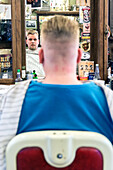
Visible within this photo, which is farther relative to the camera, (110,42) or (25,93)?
(110,42)

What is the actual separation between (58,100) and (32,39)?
2348 millimetres

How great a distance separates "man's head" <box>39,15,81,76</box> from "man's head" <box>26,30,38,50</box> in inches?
82.1

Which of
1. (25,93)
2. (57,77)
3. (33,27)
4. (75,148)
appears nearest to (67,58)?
(57,77)

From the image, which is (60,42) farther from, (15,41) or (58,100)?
(15,41)

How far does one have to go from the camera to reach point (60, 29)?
1.05 m

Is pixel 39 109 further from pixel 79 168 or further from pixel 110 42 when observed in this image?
pixel 110 42

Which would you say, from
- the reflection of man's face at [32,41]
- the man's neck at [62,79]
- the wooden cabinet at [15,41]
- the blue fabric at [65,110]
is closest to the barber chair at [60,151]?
the blue fabric at [65,110]

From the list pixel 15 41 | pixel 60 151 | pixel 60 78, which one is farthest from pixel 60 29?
pixel 15 41

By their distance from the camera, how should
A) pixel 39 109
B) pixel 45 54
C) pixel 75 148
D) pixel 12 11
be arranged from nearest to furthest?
1. pixel 75 148
2. pixel 39 109
3. pixel 45 54
4. pixel 12 11

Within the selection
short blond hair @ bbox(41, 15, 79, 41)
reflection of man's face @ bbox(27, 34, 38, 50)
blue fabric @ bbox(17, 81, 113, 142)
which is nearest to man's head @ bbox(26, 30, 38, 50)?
reflection of man's face @ bbox(27, 34, 38, 50)

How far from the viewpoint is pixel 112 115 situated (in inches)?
38.3

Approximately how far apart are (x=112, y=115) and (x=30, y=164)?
0.38 meters

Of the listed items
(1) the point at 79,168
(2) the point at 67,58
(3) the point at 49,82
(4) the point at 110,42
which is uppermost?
(4) the point at 110,42

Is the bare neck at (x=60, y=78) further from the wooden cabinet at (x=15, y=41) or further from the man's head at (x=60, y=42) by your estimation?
the wooden cabinet at (x=15, y=41)
